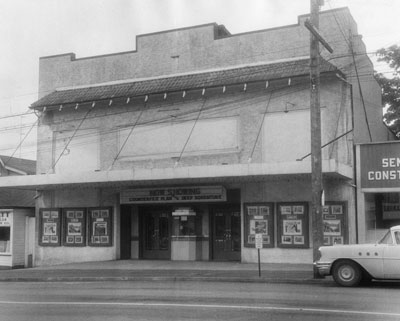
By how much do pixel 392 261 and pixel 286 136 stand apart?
778cm

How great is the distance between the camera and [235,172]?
19.2 meters

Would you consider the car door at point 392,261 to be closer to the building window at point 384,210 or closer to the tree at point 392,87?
the building window at point 384,210

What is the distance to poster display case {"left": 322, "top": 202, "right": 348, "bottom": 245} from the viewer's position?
19766 mm

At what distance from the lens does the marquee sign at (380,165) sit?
767 inches

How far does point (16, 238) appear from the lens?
25.3 metres

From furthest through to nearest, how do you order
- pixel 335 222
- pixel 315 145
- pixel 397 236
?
pixel 335 222 < pixel 315 145 < pixel 397 236

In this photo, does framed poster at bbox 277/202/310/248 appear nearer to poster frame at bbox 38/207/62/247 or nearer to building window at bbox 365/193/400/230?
building window at bbox 365/193/400/230

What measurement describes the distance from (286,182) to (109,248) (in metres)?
7.74

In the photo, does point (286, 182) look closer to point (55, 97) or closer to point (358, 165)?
point (358, 165)

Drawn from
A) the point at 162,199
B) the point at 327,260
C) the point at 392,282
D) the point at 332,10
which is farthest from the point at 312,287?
the point at 332,10

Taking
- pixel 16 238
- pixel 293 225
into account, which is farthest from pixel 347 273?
pixel 16 238

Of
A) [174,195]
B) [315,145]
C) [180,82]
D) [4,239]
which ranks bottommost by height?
[4,239]

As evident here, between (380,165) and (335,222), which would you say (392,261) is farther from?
(380,165)

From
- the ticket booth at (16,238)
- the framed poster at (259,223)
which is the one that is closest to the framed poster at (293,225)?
the framed poster at (259,223)
